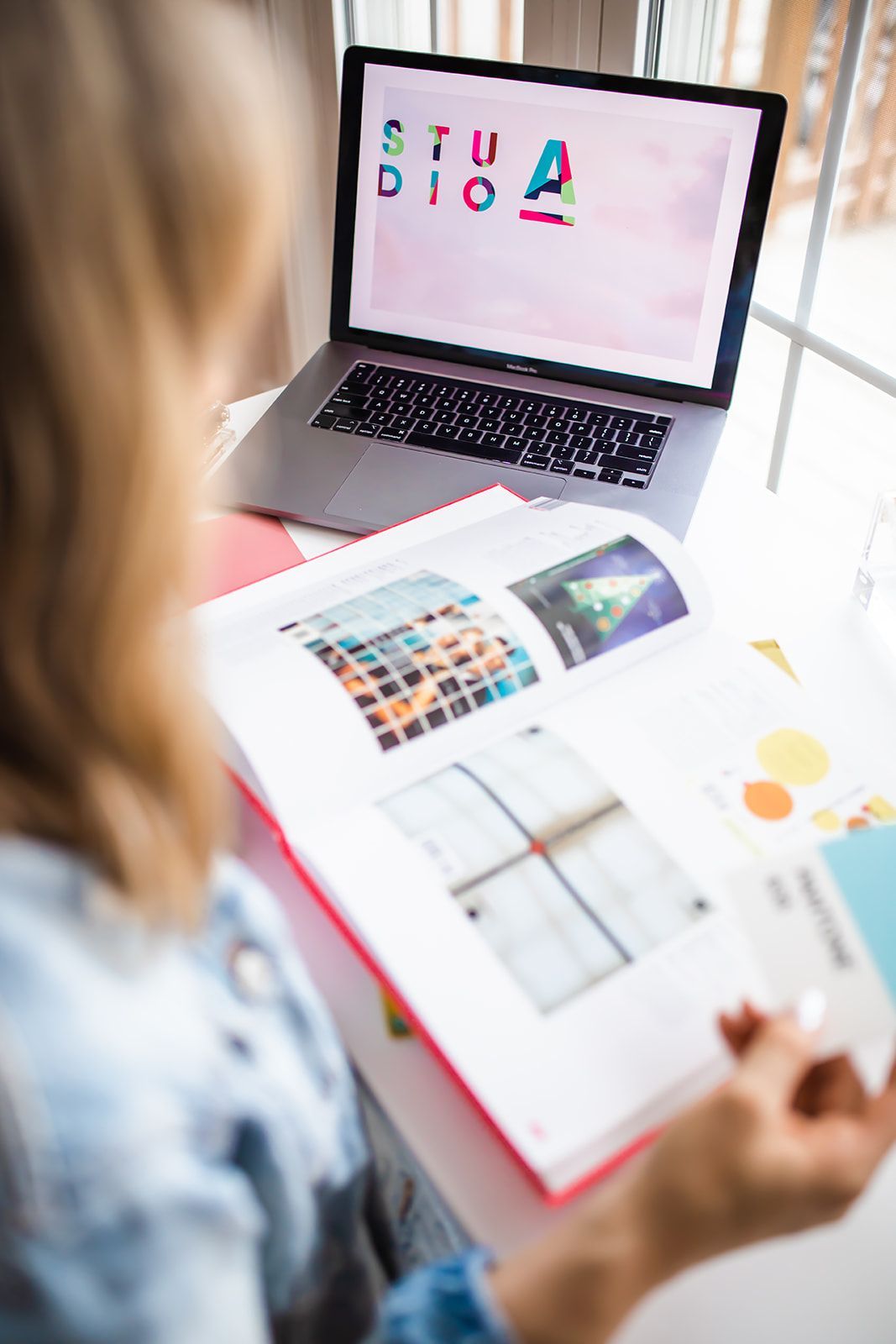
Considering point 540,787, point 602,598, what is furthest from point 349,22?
point 540,787

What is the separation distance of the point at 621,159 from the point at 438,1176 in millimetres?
774

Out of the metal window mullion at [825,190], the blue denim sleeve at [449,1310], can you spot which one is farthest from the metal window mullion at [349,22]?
the blue denim sleeve at [449,1310]

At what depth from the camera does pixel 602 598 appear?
643 mm

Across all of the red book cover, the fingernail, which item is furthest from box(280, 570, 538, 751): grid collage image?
the fingernail

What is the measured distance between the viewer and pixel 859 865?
1.53ft

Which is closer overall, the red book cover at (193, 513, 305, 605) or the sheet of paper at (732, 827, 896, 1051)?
the sheet of paper at (732, 827, 896, 1051)

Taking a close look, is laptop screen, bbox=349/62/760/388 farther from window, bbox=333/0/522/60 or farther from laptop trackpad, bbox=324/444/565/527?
window, bbox=333/0/522/60

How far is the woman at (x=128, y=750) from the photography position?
262mm

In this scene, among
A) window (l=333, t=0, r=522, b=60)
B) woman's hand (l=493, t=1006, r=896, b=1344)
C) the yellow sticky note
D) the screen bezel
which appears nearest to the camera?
woman's hand (l=493, t=1006, r=896, b=1344)

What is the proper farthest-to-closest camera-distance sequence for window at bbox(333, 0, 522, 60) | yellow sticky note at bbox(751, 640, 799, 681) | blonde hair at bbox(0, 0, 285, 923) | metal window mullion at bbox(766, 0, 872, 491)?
1. window at bbox(333, 0, 522, 60)
2. metal window mullion at bbox(766, 0, 872, 491)
3. yellow sticky note at bbox(751, 640, 799, 681)
4. blonde hair at bbox(0, 0, 285, 923)

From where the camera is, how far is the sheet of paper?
0.43 meters

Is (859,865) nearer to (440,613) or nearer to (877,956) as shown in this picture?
(877,956)

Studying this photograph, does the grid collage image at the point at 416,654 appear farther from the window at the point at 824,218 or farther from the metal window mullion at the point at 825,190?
the metal window mullion at the point at 825,190

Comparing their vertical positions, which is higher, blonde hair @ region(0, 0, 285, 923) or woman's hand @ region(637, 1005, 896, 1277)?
blonde hair @ region(0, 0, 285, 923)
